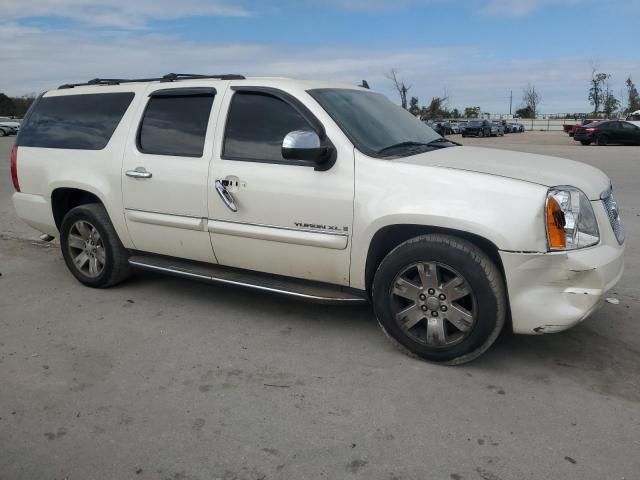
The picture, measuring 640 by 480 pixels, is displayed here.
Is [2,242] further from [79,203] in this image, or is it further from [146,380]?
[146,380]

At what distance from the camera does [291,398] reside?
3.35m

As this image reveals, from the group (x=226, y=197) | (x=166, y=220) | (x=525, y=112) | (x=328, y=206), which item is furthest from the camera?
(x=525, y=112)

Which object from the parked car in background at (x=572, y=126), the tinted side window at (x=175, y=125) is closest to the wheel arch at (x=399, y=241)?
the tinted side window at (x=175, y=125)

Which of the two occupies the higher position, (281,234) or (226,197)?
(226,197)

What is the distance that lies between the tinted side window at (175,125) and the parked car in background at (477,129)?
42.8 meters

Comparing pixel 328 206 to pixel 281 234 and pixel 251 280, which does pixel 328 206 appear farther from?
pixel 251 280

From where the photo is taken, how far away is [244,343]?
4121 millimetres

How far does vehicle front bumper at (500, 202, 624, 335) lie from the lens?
3320 mm

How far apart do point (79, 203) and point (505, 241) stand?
12.9ft

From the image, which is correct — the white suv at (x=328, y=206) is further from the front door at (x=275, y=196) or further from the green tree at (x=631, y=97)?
the green tree at (x=631, y=97)

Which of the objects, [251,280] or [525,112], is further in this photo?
[525,112]

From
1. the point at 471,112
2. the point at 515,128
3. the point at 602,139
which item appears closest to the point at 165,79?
the point at 602,139

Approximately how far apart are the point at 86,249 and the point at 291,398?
2853 mm

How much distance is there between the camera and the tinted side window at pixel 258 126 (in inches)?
163
